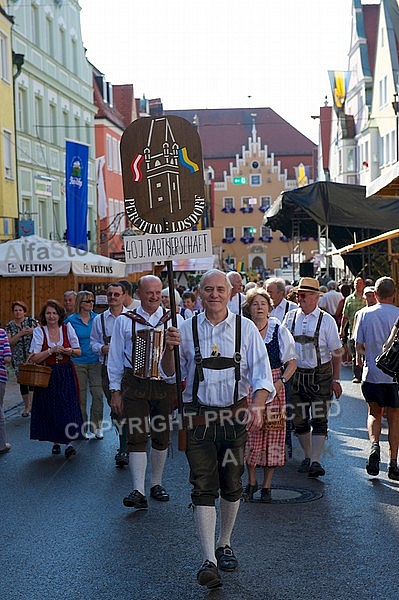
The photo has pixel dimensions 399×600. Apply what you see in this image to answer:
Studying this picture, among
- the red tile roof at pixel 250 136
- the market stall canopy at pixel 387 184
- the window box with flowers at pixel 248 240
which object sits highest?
the red tile roof at pixel 250 136

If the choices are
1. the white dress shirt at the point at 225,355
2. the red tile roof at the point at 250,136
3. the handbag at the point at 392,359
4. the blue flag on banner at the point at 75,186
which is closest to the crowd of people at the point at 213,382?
the white dress shirt at the point at 225,355

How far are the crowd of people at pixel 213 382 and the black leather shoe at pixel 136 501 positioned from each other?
12 millimetres

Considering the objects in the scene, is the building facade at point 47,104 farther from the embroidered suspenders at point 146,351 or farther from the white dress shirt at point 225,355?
the white dress shirt at point 225,355

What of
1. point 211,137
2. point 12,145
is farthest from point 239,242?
point 12,145

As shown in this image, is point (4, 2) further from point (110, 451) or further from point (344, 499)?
point (344, 499)

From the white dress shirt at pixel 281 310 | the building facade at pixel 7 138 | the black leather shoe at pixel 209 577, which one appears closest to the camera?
the black leather shoe at pixel 209 577

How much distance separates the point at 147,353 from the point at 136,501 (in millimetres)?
1191

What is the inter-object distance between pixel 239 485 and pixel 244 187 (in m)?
107

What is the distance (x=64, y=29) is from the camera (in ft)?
143

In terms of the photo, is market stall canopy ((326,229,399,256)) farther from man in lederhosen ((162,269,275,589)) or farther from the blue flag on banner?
man in lederhosen ((162,269,275,589))

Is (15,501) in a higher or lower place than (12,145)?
lower

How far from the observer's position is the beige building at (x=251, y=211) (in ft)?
361

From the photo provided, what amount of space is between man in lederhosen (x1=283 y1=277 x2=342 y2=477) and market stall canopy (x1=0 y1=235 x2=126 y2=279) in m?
10.7

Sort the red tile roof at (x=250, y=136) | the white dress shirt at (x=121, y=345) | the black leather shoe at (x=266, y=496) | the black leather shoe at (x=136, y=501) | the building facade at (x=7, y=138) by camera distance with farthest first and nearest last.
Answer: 1. the red tile roof at (x=250, y=136)
2. the building facade at (x=7, y=138)
3. the black leather shoe at (x=266, y=496)
4. the white dress shirt at (x=121, y=345)
5. the black leather shoe at (x=136, y=501)
